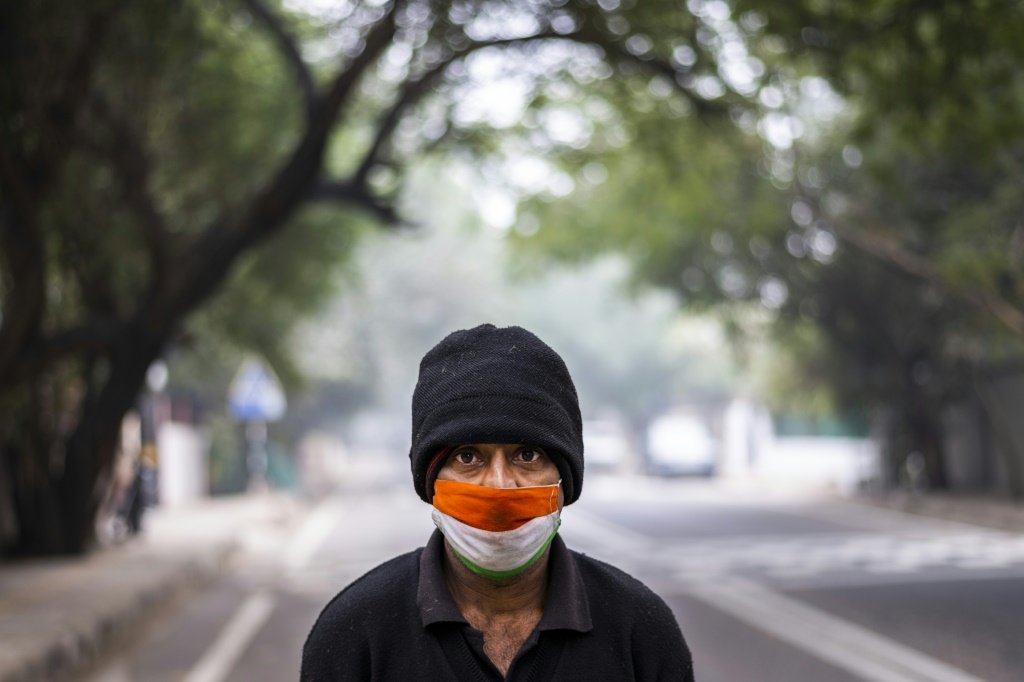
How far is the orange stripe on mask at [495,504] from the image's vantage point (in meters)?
2.28

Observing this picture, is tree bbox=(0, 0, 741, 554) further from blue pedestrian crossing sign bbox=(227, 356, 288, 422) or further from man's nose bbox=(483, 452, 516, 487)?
man's nose bbox=(483, 452, 516, 487)

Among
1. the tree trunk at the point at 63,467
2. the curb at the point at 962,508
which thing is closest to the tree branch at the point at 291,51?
the tree trunk at the point at 63,467

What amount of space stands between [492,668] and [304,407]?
136ft

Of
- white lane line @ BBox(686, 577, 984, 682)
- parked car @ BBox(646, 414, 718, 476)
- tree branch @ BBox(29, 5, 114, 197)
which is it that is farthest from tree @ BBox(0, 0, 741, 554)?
parked car @ BBox(646, 414, 718, 476)

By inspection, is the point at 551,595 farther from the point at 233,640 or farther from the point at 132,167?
the point at 132,167

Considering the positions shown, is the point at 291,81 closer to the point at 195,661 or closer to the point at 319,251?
the point at 319,251

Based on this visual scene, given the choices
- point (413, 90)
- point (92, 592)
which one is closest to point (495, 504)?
point (92, 592)

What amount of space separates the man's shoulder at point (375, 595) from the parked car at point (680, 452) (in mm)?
37633

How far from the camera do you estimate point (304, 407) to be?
1703 inches

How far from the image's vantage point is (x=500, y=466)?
7.58ft

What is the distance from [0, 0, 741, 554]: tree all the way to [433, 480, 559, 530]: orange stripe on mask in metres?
9.60

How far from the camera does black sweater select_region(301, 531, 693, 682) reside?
89.0 inches

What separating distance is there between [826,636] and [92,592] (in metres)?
6.84

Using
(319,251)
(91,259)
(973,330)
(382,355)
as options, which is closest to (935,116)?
(91,259)
